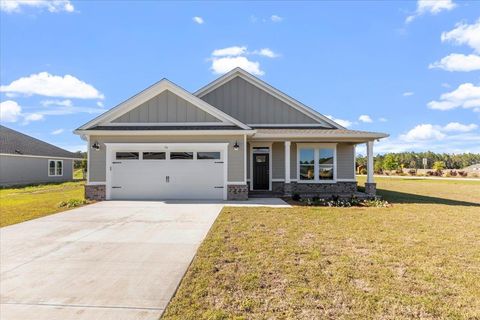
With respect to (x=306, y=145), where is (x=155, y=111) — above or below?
above

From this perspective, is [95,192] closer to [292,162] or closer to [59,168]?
[292,162]

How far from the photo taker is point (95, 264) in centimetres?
482

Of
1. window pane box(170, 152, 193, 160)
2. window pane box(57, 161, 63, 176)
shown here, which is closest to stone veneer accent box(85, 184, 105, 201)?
window pane box(170, 152, 193, 160)

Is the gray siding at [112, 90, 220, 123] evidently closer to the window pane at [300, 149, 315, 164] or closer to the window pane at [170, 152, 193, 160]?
the window pane at [170, 152, 193, 160]

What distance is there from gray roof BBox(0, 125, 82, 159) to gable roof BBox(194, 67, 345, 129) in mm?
16738

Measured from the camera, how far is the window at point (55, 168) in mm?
26469

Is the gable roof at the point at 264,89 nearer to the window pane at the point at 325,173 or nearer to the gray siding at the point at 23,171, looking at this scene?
the window pane at the point at 325,173

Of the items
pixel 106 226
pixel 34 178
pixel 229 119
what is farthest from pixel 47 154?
pixel 106 226

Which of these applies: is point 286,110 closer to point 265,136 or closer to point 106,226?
point 265,136

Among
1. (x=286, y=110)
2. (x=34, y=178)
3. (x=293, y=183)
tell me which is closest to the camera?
(x=293, y=183)

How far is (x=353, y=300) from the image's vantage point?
11.4 ft

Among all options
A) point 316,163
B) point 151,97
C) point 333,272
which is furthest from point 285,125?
point 333,272

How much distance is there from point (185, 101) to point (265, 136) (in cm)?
394

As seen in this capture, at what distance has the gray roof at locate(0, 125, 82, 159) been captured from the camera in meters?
22.9
